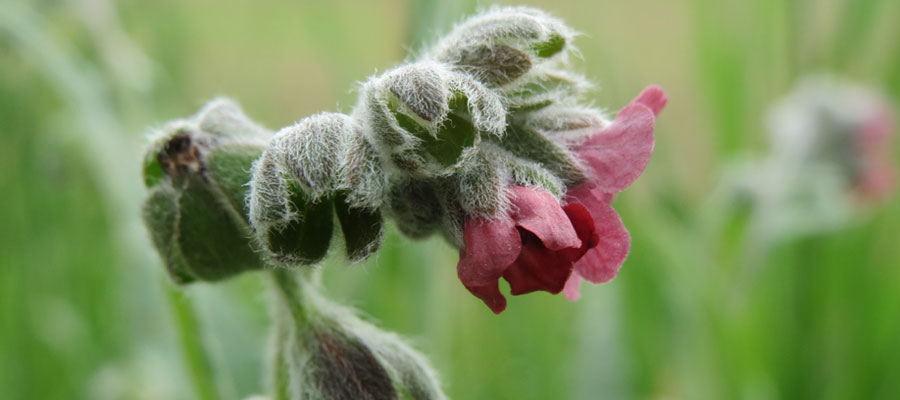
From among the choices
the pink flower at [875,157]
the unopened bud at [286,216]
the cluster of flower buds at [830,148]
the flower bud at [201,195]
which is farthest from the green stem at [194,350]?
the pink flower at [875,157]

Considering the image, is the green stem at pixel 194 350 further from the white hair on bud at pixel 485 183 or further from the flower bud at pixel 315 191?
the white hair on bud at pixel 485 183

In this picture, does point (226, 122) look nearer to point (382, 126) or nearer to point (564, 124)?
point (382, 126)

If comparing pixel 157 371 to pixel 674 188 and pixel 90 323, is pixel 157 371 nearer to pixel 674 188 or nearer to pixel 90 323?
pixel 90 323

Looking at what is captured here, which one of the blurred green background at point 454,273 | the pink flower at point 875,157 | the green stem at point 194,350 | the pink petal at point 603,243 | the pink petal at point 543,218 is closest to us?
the pink petal at point 543,218

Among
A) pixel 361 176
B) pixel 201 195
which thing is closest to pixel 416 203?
pixel 361 176

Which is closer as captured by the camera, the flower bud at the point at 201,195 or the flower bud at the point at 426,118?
the flower bud at the point at 426,118

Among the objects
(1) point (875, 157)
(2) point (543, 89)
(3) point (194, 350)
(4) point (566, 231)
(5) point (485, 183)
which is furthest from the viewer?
(1) point (875, 157)

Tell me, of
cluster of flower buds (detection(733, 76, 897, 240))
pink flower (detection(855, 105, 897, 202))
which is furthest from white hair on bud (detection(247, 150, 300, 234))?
pink flower (detection(855, 105, 897, 202))

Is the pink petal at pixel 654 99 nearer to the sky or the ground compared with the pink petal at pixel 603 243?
nearer to the sky

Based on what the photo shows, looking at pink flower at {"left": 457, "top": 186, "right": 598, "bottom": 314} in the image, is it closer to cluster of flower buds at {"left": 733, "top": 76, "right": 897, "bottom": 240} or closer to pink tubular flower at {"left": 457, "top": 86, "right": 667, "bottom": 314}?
pink tubular flower at {"left": 457, "top": 86, "right": 667, "bottom": 314}
